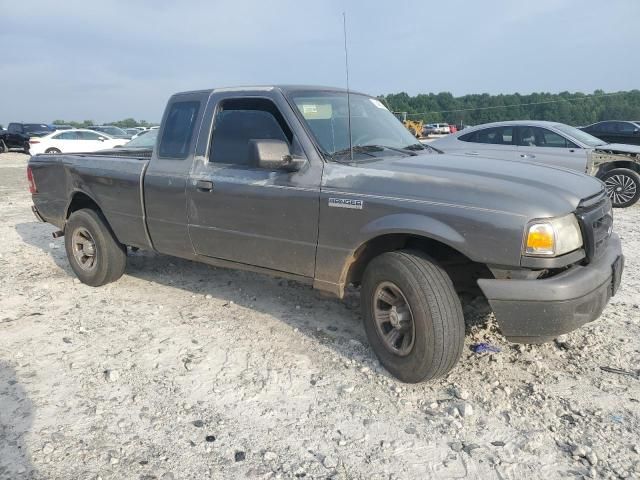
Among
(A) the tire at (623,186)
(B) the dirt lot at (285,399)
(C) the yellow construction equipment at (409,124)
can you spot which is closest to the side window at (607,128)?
(C) the yellow construction equipment at (409,124)

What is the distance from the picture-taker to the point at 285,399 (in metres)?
3.11

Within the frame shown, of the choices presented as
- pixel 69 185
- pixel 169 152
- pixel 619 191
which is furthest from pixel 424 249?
pixel 619 191

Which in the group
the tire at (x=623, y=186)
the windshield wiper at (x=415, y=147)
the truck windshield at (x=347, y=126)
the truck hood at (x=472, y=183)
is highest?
the truck windshield at (x=347, y=126)

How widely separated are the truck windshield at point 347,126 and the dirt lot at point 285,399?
1429mm

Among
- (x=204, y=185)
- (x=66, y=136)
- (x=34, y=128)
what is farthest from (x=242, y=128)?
(x=34, y=128)

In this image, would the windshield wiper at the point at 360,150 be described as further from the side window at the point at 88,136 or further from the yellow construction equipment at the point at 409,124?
the side window at the point at 88,136

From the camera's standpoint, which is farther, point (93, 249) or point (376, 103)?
point (93, 249)

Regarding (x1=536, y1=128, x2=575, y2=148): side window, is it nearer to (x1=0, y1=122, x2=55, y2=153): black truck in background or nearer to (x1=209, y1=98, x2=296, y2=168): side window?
(x1=209, y1=98, x2=296, y2=168): side window

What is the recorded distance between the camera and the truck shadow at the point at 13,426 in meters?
2.52

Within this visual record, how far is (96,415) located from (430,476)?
1.92 metres

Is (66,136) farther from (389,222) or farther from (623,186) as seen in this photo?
Result: (389,222)

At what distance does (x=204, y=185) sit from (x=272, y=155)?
2.89ft

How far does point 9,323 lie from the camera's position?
4344 millimetres

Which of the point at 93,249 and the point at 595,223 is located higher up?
the point at 595,223
